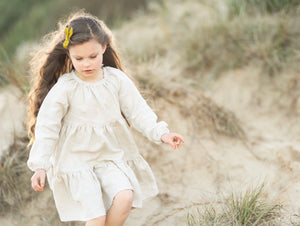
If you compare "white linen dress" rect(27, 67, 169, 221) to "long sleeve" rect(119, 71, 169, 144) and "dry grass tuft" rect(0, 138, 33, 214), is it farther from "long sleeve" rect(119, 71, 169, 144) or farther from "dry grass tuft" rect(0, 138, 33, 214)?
"dry grass tuft" rect(0, 138, 33, 214)

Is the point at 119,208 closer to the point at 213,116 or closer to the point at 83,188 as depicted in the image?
the point at 83,188

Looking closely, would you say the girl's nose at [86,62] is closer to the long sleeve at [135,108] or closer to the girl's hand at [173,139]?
the long sleeve at [135,108]

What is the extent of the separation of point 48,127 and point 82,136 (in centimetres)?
19

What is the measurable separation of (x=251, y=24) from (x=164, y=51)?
106 centimetres

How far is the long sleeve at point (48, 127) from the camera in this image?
211 cm

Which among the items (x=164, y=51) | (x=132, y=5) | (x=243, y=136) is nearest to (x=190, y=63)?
(x=164, y=51)

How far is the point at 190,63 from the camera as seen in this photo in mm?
4539

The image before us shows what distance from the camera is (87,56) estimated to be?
7.00ft

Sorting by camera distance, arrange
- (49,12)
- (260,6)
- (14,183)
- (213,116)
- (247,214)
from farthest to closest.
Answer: (49,12)
(260,6)
(213,116)
(14,183)
(247,214)

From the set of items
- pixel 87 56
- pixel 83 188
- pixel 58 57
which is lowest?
pixel 83 188

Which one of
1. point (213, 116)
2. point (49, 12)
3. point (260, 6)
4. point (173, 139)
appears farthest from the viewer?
point (49, 12)

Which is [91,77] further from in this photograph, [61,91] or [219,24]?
[219,24]

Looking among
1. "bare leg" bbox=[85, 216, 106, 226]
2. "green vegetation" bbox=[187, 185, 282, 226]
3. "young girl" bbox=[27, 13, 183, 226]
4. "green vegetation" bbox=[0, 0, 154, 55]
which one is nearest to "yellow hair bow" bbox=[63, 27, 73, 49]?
"young girl" bbox=[27, 13, 183, 226]

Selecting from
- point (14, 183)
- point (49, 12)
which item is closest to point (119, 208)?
point (14, 183)
